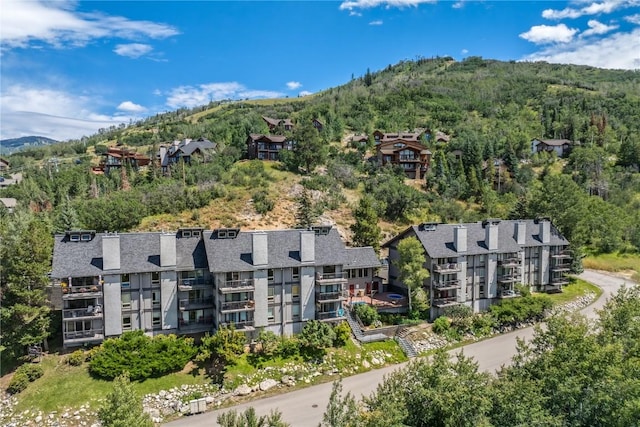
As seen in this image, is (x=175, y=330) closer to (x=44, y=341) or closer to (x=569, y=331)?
(x=44, y=341)

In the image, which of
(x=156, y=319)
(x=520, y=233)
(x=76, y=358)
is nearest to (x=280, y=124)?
(x=520, y=233)

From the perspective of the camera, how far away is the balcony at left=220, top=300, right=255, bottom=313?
122 feet

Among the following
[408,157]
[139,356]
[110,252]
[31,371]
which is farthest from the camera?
[408,157]

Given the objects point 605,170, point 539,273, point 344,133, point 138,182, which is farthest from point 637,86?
point 138,182

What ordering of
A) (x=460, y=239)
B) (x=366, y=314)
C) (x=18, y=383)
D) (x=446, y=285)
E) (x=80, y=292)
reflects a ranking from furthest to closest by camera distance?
(x=460, y=239) < (x=446, y=285) < (x=366, y=314) < (x=80, y=292) < (x=18, y=383)

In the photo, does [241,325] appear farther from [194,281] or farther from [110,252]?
[110,252]

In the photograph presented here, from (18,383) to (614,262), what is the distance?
7894 centimetres

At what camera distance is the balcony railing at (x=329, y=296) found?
4078 cm

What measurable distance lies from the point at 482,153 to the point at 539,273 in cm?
5113

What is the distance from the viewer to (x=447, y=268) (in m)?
46.0

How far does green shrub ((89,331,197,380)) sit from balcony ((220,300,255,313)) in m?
4.03

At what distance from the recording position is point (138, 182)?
82.1 metres

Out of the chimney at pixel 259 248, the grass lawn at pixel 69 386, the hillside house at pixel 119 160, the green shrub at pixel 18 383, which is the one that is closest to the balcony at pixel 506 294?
the chimney at pixel 259 248

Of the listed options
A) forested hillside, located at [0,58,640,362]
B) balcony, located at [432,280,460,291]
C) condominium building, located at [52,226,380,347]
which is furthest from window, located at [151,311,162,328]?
balcony, located at [432,280,460,291]
